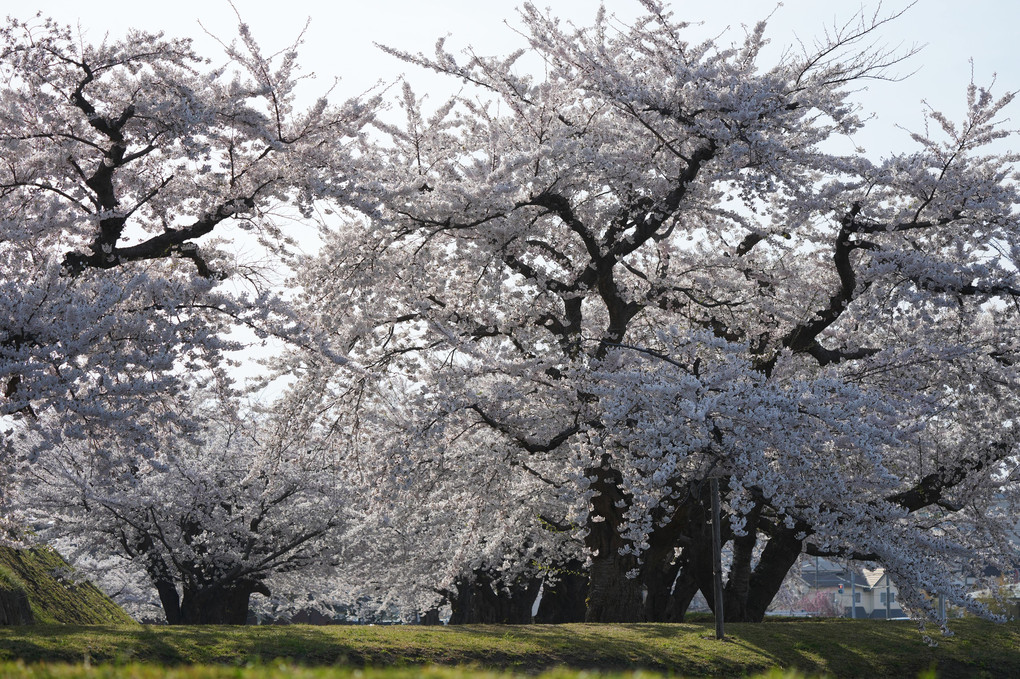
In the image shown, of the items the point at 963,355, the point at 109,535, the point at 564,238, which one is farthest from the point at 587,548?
the point at 109,535

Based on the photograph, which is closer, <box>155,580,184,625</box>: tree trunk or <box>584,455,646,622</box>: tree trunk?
<box>584,455,646,622</box>: tree trunk

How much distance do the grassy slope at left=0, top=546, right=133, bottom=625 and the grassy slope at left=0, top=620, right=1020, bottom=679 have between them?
618cm

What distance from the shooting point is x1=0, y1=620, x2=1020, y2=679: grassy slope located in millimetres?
12086

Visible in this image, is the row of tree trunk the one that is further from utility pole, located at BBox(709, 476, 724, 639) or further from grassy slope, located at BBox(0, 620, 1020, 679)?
grassy slope, located at BBox(0, 620, 1020, 679)

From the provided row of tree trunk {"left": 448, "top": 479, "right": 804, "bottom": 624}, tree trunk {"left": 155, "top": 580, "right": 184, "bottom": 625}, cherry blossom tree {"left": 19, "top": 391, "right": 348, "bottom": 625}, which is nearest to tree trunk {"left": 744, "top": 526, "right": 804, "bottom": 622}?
row of tree trunk {"left": 448, "top": 479, "right": 804, "bottom": 624}

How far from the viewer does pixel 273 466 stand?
785 inches

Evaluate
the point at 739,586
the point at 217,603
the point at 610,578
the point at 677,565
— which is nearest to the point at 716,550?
the point at 610,578

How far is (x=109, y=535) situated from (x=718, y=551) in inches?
694

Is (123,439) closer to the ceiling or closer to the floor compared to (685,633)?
closer to the ceiling

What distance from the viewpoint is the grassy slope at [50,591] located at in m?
19.3

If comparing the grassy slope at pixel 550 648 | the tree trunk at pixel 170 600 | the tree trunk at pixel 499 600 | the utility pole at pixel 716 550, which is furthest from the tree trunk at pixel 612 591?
the tree trunk at pixel 170 600

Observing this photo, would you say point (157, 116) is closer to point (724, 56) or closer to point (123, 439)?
point (123, 439)

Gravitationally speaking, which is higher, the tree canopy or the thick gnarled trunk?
the tree canopy

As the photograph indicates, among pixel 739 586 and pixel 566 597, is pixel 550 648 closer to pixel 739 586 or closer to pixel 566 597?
pixel 739 586
